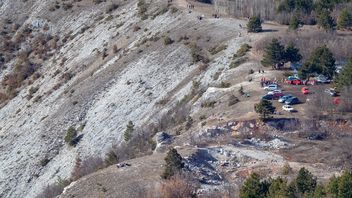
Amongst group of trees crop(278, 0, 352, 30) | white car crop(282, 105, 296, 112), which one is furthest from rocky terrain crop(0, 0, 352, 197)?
group of trees crop(278, 0, 352, 30)

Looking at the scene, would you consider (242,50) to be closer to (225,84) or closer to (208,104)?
(225,84)

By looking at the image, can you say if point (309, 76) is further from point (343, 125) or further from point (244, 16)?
point (244, 16)

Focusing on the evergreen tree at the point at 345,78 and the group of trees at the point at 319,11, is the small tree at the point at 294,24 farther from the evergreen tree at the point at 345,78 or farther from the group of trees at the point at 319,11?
the evergreen tree at the point at 345,78

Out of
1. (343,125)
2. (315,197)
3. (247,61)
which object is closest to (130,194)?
(315,197)

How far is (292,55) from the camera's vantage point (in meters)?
84.1

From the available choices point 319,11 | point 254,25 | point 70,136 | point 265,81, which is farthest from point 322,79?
point 319,11

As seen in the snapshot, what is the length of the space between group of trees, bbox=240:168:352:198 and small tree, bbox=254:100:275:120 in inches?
553

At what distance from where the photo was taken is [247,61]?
85.9 m

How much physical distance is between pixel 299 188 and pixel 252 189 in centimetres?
297

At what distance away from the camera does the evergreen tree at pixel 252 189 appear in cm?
5200

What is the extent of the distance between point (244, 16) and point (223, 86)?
1219 inches

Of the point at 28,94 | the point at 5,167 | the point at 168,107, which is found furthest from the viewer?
the point at 28,94

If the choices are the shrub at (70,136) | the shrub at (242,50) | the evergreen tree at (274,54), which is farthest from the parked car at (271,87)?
the shrub at (70,136)

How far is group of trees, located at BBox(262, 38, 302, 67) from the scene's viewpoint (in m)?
82.1
